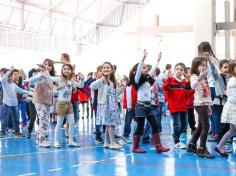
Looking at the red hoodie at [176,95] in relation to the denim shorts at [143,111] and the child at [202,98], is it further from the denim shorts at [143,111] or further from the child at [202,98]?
the child at [202,98]

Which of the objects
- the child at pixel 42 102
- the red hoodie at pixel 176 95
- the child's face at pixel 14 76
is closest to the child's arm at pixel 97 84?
the child at pixel 42 102

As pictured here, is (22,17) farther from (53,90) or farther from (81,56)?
(53,90)

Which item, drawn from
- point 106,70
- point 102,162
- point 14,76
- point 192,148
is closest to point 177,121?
point 192,148

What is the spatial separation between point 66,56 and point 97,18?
15.7m

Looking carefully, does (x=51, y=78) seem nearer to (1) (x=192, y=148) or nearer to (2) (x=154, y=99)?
(2) (x=154, y=99)

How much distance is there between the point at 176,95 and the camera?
6148 mm

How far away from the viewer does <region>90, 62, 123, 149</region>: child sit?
20.2 ft

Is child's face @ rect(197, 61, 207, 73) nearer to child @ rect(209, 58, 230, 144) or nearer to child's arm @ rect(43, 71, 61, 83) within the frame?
child @ rect(209, 58, 230, 144)

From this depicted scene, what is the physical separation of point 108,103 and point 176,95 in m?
1.05

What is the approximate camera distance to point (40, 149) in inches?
242

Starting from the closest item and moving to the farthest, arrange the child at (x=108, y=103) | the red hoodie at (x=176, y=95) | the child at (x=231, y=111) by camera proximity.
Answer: the child at (x=231, y=111) → the red hoodie at (x=176, y=95) → the child at (x=108, y=103)

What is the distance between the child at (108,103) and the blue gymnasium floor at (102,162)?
0.32 metres

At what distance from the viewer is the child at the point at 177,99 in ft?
19.9

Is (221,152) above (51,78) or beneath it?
beneath
